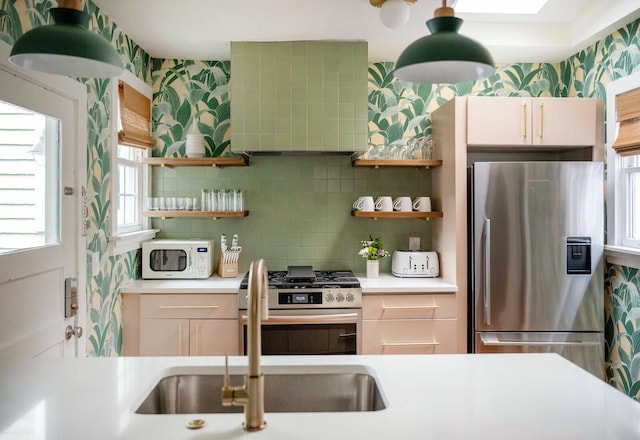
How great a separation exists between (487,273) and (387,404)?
6.72ft

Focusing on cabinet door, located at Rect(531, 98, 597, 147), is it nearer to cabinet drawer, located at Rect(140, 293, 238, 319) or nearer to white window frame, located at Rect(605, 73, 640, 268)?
white window frame, located at Rect(605, 73, 640, 268)

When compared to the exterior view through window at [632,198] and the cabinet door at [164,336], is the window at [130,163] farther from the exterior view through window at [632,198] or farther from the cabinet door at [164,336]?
the exterior view through window at [632,198]

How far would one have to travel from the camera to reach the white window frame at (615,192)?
3.12 meters

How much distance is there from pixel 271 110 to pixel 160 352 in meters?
1.76

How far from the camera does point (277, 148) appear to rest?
134 inches

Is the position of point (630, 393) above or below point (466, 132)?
below

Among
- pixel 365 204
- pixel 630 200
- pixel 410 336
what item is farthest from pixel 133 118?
pixel 630 200

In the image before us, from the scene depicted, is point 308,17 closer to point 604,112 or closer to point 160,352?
point 604,112

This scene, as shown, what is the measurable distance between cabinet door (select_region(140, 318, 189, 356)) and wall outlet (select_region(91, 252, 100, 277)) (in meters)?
0.54

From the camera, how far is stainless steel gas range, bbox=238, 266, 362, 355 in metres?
3.15

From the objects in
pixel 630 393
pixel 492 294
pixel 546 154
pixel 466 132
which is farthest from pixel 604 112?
pixel 630 393

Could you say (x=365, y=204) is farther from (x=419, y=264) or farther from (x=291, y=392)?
(x=291, y=392)

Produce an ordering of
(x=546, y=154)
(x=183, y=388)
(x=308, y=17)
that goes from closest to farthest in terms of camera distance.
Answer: (x=183, y=388)
(x=308, y=17)
(x=546, y=154)

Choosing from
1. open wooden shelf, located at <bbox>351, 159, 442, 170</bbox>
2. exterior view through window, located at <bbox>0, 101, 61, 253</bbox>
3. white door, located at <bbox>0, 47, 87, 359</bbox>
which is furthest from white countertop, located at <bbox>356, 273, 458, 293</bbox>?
exterior view through window, located at <bbox>0, 101, 61, 253</bbox>
